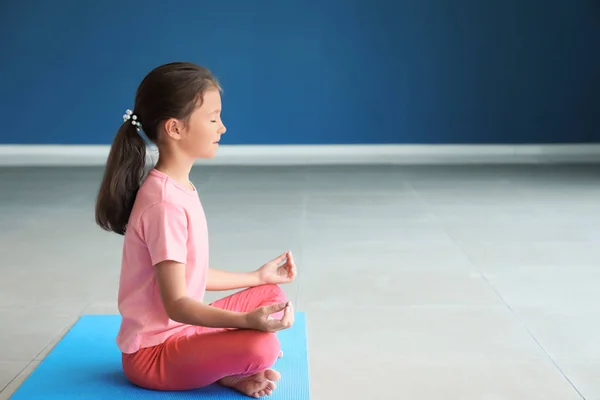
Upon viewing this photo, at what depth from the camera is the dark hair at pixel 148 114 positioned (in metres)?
1.80

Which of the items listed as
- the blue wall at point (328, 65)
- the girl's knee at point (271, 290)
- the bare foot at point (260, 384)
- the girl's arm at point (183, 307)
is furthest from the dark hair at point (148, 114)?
the blue wall at point (328, 65)

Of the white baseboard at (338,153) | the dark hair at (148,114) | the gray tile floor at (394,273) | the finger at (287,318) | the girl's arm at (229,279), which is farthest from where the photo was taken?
the white baseboard at (338,153)

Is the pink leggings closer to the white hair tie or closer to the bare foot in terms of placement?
the bare foot

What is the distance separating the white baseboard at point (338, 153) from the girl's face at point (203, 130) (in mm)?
5238

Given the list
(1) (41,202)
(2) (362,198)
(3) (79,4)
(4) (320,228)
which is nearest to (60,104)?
(3) (79,4)

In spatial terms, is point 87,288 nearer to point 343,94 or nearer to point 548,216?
point 548,216

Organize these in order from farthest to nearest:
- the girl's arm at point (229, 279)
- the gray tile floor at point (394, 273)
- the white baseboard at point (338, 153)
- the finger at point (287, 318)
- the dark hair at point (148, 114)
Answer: the white baseboard at point (338, 153)
the gray tile floor at point (394, 273)
the girl's arm at point (229, 279)
the dark hair at point (148, 114)
the finger at point (287, 318)

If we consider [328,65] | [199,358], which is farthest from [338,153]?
[199,358]

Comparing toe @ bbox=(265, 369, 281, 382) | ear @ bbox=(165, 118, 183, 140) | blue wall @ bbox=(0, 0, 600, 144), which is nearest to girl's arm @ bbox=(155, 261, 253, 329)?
toe @ bbox=(265, 369, 281, 382)

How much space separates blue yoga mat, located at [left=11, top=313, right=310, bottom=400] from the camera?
1.89 m

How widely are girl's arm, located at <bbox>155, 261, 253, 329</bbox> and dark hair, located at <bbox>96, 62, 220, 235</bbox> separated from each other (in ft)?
0.80

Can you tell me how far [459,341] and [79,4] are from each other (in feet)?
20.0

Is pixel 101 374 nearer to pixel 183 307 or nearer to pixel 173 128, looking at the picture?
pixel 183 307

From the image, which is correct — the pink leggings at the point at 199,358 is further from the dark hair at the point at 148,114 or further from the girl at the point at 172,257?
the dark hair at the point at 148,114
